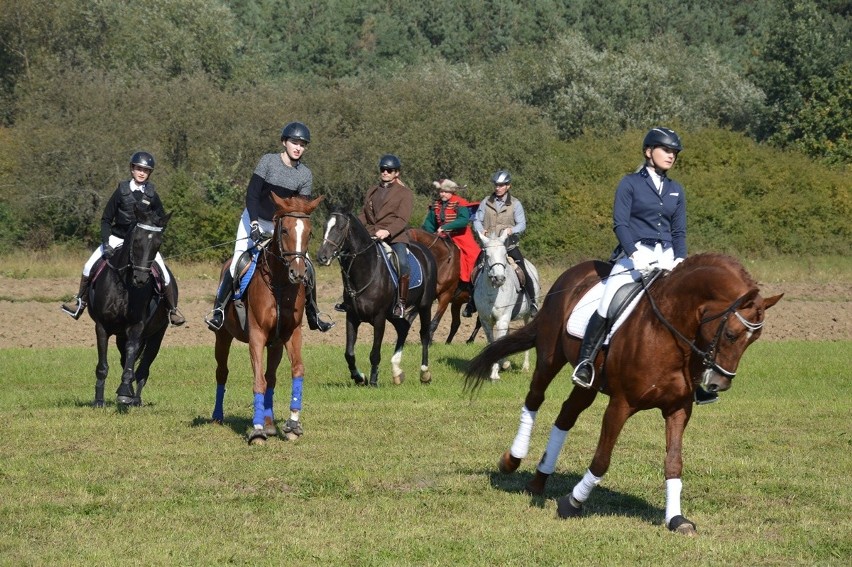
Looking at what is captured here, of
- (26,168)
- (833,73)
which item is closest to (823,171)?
(833,73)

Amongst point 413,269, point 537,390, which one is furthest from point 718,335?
point 413,269

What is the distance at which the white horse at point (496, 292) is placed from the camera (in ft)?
60.4

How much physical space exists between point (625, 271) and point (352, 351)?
8564mm

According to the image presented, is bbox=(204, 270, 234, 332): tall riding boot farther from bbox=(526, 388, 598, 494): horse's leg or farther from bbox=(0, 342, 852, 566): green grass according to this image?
bbox=(526, 388, 598, 494): horse's leg

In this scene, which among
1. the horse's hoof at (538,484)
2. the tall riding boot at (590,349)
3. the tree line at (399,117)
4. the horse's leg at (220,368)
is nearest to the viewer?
the tall riding boot at (590,349)

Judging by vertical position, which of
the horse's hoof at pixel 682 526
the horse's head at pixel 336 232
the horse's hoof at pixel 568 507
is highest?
the horse's head at pixel 336 232

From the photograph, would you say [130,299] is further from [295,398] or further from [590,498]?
[590,498]

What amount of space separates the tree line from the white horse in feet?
68.1

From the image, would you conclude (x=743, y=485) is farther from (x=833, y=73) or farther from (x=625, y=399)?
(x=833, y=73)

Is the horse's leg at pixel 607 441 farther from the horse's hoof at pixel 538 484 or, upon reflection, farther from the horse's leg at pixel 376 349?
the horse's leg at pixel 376 349


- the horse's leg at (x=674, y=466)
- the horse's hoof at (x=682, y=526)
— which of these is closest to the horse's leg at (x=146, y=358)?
the horse's leg at (x=674, y=466)

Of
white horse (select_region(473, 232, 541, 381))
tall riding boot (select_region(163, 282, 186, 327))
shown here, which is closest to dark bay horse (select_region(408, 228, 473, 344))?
white horse (select_region(473, 232, 541, 381))

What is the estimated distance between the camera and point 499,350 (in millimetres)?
10547

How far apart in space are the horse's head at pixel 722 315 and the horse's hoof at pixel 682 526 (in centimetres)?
98
